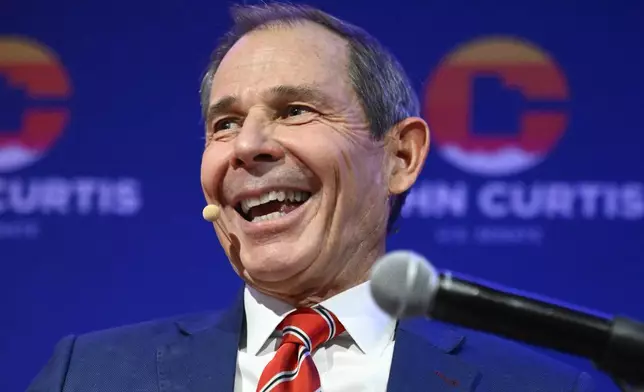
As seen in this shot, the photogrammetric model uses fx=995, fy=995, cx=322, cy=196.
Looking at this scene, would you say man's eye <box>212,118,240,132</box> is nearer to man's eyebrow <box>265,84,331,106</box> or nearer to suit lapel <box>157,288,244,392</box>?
man's eyebrow <box>265,84,331,106</box>

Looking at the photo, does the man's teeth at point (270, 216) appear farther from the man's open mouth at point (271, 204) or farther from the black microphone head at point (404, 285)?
the black microphone head at point (404, 285)

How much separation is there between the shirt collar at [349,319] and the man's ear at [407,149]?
0.87 ft

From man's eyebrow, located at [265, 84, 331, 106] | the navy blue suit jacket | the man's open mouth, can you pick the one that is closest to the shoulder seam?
the navy blue suit jacket

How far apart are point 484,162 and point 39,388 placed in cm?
146

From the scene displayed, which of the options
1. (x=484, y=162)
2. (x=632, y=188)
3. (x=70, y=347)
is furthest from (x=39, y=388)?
(x=632, y=188)

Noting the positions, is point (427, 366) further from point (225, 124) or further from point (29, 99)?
point (29, 99)

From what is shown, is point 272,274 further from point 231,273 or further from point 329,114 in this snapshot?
point 231,273

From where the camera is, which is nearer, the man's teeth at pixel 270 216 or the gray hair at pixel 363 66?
the man's teeth at pixel 270 216

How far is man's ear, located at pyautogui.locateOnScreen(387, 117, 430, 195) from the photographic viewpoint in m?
2.20

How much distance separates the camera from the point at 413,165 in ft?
7.30

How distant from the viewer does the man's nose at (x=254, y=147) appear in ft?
6.47

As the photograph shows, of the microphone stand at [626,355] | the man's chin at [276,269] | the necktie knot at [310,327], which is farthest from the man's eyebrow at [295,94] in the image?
the microphone stand at [626,355]

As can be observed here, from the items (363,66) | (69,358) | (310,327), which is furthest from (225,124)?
(69,358)

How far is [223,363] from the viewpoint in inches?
80.4
